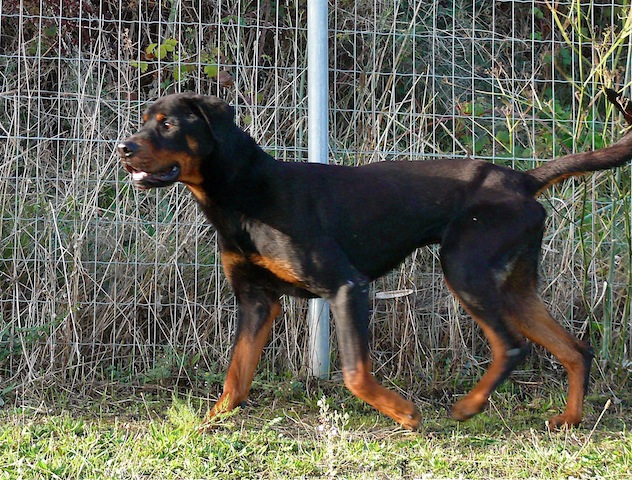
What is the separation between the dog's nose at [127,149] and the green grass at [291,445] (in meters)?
1.28

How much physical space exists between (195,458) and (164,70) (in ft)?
9.95

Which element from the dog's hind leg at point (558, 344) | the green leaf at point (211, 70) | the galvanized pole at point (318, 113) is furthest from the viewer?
the green leaf at point (211, 70)

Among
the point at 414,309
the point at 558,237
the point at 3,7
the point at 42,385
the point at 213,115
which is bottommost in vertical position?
the point at 42,385

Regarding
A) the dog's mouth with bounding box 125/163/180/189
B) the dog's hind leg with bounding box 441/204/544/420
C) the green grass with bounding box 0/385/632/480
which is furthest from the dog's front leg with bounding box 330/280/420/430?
the dog's mouth with bounding box 125/163/180/189

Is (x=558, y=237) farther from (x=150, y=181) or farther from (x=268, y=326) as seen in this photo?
(x=150, y=181)

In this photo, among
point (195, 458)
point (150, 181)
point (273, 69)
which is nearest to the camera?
point (195, 458)

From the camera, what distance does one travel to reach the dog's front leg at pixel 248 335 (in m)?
4.55

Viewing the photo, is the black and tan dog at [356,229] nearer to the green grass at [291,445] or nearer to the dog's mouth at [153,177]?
the dog's mouth at [153,177]

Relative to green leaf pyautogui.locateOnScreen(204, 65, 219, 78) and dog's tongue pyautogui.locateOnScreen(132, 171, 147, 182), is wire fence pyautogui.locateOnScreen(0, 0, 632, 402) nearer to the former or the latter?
green leaf pyautogui.locateOnScreen(204, 65, 219, 78)

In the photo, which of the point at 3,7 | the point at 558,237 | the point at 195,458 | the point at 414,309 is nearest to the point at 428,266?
the point at 414,309

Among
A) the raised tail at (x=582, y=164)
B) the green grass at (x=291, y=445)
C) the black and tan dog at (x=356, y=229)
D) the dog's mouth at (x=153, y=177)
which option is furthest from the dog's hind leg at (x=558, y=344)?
the dog's mouth at (x=153, y=177)

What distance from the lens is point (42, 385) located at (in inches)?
196

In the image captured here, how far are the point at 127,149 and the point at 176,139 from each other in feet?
0.85

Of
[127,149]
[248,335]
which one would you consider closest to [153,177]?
[127,149]
